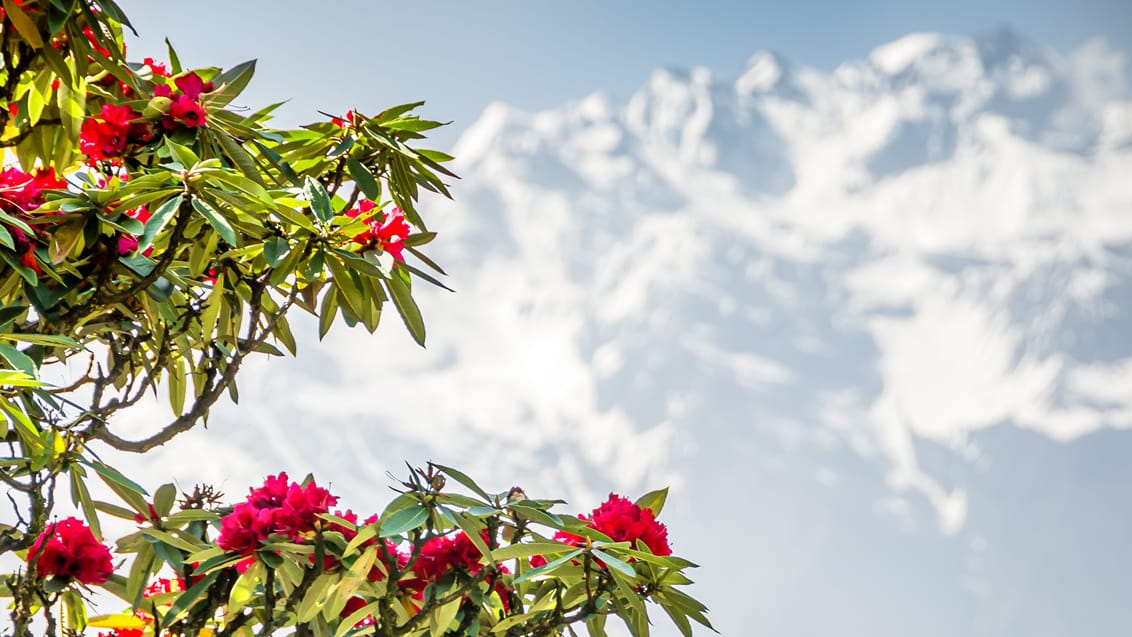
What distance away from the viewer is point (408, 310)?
1794mm

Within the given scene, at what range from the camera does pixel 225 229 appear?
1.36 m

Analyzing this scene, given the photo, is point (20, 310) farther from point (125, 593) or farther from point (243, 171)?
point (125, 593)

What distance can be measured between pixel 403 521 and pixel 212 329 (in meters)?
0.63

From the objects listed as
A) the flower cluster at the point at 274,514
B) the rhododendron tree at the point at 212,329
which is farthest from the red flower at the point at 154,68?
the flower cluster at the point at 274,514

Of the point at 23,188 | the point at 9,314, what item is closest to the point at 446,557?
the point at 9,314

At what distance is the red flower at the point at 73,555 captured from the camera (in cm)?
176

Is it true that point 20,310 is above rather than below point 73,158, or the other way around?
below

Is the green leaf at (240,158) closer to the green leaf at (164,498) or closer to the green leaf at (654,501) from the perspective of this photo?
the green leaf at (164,498)

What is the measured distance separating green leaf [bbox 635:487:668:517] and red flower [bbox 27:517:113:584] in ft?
3.19

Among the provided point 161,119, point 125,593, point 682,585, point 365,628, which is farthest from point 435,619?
point 161,119

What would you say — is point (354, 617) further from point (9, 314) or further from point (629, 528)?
point (9, 314)

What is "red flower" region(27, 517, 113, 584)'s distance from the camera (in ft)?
5.76

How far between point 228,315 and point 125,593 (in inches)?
21.4

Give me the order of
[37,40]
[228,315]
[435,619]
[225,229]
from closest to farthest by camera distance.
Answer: [225,229]
[37,40]
[435,619]
[228,315]
